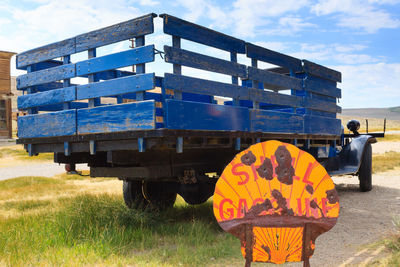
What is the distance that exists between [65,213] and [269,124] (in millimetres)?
2813

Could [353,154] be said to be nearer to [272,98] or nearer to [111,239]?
[272,98]

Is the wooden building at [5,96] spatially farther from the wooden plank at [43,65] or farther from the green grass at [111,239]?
the wooden plank at [43,65]

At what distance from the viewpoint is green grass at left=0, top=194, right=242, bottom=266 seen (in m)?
3.70

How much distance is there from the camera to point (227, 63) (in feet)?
14.9

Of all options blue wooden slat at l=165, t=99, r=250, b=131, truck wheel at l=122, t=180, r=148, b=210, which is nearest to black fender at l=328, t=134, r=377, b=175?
blue wooden slat at l=165, t=99, r=250, b=131

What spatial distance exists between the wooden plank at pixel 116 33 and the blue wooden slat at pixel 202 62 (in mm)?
296

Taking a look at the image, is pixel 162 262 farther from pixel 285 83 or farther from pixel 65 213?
pixel 285 83

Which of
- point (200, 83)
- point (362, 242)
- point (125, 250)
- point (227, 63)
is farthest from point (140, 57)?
point (362, 242)

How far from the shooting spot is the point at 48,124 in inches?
183

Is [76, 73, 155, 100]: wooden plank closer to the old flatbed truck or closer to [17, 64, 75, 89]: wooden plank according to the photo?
the old flatbed truck

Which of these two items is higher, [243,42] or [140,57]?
[243,42]

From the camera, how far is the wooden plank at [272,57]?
4941 mm

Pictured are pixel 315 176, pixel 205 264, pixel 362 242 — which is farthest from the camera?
pixel 362 242

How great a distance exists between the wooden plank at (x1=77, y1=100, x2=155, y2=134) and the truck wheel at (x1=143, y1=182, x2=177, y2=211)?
1.84m
